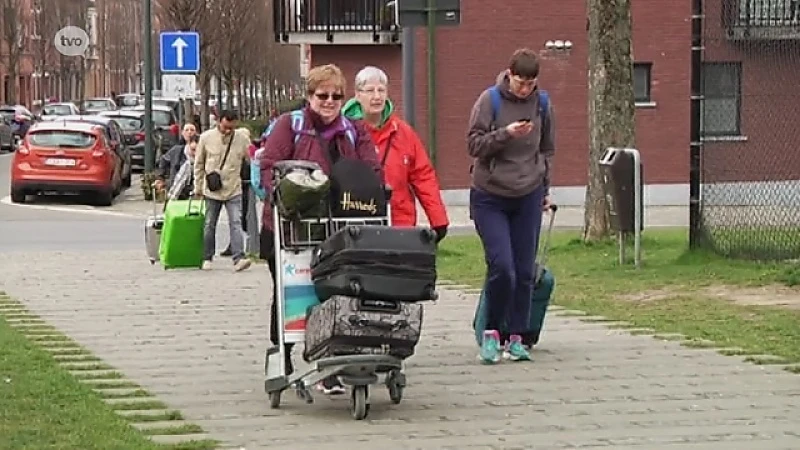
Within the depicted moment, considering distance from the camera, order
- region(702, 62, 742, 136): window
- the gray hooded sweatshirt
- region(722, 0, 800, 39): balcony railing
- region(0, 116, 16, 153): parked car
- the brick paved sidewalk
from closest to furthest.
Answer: the brick paved sidewalk, the gray hooded sweatshirt, region(722, 0, 800, 39): balcony railing, region(702, 62, 742, 136): window, region(0, 116, 16, 153): parked car

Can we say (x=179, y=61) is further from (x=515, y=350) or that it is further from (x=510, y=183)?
(x=510, y=183)

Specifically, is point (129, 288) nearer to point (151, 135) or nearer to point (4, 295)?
point (4, 295)

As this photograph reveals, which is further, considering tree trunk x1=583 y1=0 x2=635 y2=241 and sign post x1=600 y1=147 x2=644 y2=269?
tree trunk x1=583 y1=0 x2=635 y2=241

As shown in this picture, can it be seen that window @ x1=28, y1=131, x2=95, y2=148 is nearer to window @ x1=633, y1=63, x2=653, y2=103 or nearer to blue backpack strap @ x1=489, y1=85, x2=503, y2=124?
window @ x1=633, y1=63, x2=653, y2=103

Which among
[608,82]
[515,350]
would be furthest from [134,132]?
[515,350]

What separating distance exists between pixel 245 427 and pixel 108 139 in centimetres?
2654

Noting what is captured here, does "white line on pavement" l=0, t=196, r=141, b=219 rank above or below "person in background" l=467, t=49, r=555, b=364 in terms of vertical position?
below

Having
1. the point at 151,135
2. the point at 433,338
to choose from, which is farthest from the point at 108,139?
the point at 433,338

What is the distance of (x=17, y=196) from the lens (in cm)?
3262

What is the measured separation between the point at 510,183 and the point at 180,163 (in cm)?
1317

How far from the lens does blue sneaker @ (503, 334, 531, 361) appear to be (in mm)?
10125

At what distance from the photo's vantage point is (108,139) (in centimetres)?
3394

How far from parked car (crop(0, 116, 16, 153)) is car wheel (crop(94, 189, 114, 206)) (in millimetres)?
29101

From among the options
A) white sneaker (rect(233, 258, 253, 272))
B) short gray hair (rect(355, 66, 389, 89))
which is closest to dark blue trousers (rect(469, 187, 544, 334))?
short gray hair (rect(355, 66, 389, 89))
